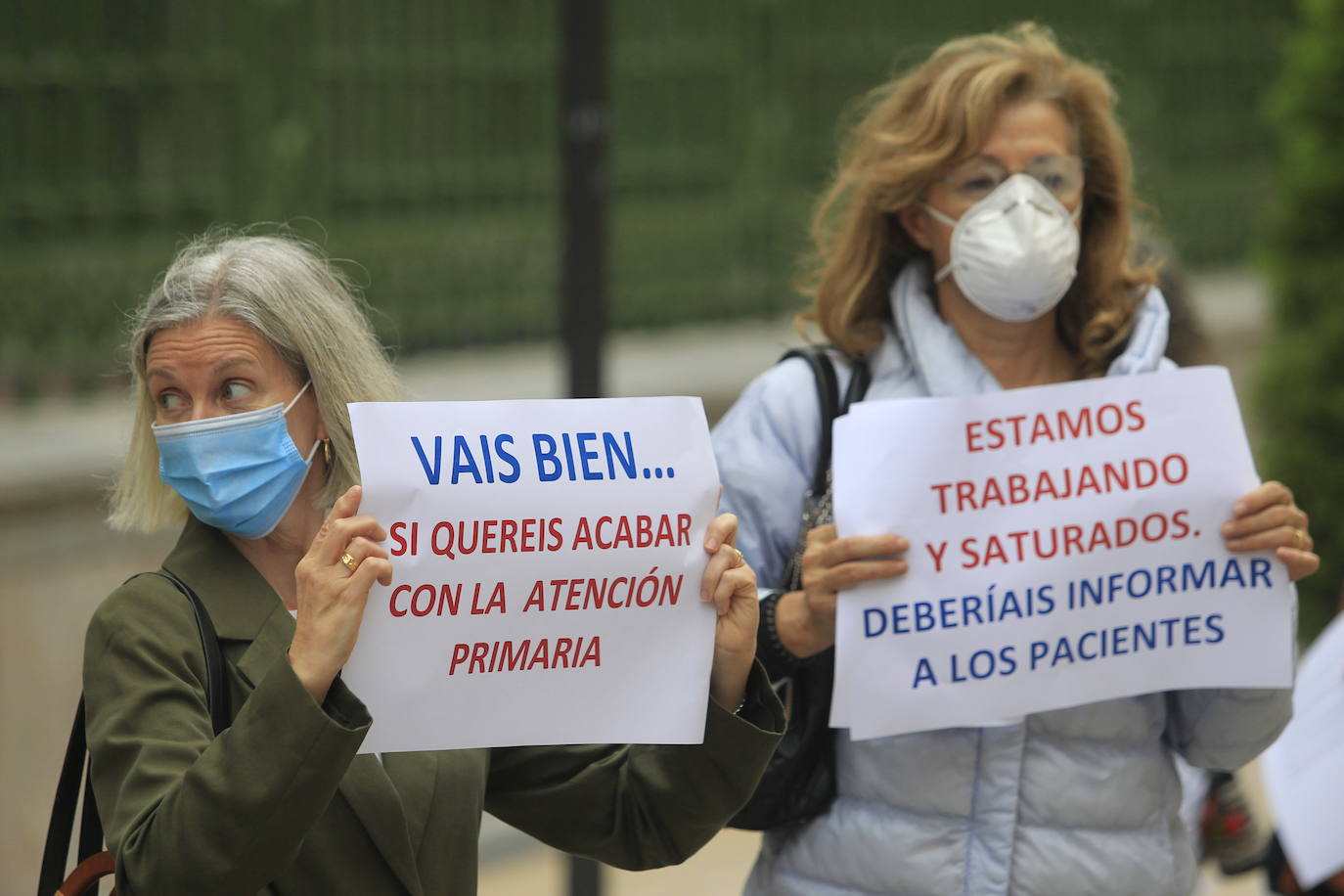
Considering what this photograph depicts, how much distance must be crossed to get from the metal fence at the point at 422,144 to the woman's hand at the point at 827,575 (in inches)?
102

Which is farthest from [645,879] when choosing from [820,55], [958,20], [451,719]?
[958,20]

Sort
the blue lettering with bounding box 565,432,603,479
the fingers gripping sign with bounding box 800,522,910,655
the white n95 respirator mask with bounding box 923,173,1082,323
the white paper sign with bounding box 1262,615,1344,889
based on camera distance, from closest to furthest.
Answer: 1. the blue lettering with bounding box 565,432,603,479
2. the fingers gripping sign with bounding box 800,522,910,655
3. the white n95 respirator mask with bounding box 923,173,1082,323
4. the white paper sign with bounding box 1262,615,1344,889

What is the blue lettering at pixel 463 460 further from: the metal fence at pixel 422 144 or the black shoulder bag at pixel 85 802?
the metal fence at pixel 422 144

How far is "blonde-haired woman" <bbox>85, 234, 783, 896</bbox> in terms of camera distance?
1.85 meters

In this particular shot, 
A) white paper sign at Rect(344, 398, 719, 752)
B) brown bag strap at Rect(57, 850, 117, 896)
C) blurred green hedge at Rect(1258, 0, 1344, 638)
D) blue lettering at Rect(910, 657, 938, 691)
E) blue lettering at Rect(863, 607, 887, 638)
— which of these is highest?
white paper sign at Rect(344, 398, 719, 752)

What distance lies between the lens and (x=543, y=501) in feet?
7.23

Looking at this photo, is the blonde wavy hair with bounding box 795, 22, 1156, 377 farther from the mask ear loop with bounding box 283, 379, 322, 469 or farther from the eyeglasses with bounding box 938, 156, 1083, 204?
the mask ear loop with bounding box 283, 379, 322, 469

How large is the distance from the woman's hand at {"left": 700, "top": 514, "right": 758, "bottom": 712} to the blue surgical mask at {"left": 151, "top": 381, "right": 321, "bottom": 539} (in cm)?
51

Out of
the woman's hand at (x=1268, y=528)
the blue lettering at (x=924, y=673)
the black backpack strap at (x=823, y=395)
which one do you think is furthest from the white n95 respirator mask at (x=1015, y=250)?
the blue lettering at (x=924, y=673)

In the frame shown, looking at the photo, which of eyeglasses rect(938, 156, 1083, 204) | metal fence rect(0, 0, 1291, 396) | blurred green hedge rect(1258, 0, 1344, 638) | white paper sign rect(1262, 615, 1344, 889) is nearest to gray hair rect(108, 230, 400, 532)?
eyeglasses rect(938, 156, 1083, 204)

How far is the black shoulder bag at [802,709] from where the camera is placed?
8.60ft

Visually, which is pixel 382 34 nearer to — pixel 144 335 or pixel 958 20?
pixel 958 20

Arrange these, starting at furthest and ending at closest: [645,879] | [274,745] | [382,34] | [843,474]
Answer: [382,34], [645,879], [843,474], [274,745]

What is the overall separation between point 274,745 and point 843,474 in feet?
3.33
